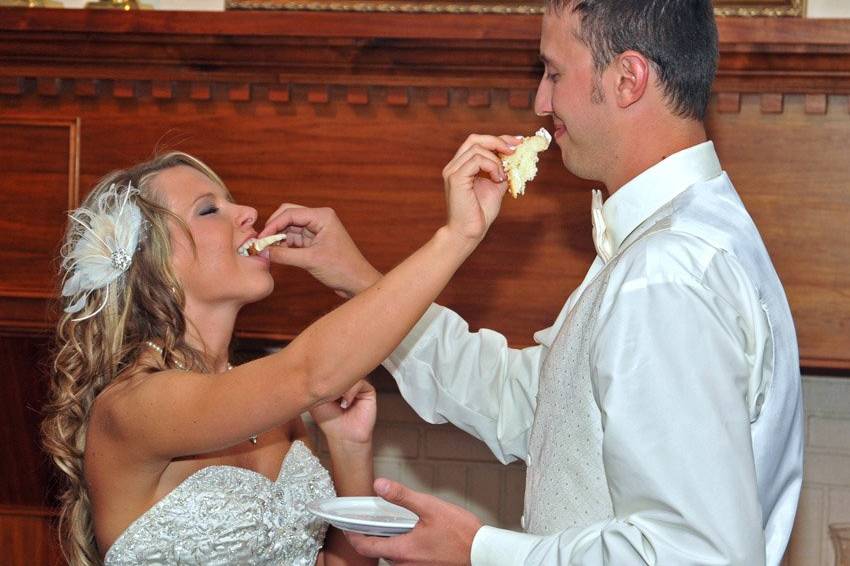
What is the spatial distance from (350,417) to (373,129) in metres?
0.68

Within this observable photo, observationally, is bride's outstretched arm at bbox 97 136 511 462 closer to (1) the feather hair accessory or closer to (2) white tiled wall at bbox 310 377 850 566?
(1) the feather hair accessory

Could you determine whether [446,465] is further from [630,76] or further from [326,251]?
[630,76]

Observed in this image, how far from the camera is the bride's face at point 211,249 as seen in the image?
2.16 meters

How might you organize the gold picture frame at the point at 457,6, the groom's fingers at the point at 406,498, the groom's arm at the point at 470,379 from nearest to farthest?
1. the groom's fingers at the point at 406,498
2. the groom's arm at the point at 470,379
3. the gold picture frame at the point at 457,6

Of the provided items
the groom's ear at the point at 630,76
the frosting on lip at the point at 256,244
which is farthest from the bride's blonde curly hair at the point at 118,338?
the groom's ear at the point at 630,76

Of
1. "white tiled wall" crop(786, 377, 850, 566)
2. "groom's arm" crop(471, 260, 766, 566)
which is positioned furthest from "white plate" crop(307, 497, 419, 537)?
"white tiled wall" crop(786, 377, 850, 566)

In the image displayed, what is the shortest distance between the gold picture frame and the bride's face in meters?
0.66

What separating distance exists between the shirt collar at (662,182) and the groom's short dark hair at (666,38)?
7 cm

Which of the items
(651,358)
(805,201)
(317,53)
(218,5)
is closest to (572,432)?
(651,358)

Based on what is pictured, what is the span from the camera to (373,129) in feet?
8.68

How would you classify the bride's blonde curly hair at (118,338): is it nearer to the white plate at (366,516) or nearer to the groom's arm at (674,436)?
the white plate at (366,516)

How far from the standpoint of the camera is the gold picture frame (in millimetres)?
2611

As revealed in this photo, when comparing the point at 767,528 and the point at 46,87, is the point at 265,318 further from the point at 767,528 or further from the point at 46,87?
the point at 767,528

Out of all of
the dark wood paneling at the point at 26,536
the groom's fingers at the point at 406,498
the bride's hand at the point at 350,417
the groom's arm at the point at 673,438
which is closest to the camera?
the groom's arm at the point at 673,438
